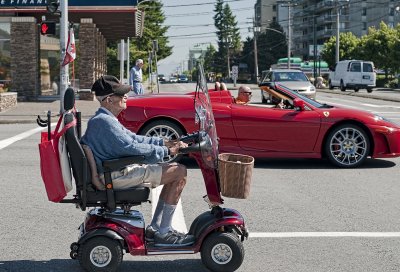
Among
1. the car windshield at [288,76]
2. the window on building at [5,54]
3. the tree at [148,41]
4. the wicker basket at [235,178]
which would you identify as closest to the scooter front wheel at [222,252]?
the wicker basket at [235,178]

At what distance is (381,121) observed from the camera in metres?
10.1

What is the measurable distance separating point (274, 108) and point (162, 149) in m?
5.34

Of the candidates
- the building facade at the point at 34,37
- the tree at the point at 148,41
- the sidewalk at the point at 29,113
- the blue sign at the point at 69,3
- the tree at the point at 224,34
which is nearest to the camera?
the sidewalk at the point at 29,113

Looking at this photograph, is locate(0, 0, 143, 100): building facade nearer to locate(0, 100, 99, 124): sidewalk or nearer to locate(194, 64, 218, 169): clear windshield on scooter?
locate(0, 100, 99, 124): sidewalk

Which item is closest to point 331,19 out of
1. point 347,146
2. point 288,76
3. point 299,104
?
point 288,76

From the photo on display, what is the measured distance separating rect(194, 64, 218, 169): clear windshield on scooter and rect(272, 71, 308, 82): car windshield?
84.2 ft

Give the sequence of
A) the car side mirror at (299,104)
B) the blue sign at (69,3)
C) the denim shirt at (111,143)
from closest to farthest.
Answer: the denim shirt at (111,143) → the car side mirror at (299,104) → the blue sign at (69,3)

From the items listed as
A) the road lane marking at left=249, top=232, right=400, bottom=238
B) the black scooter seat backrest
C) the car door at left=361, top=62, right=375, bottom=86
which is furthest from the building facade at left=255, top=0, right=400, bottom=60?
the black scooter seat backrest

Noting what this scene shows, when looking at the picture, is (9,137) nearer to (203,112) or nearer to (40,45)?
(203,112)

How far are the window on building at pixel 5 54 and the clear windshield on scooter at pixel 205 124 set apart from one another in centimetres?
2540

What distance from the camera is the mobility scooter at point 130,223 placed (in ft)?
15.5

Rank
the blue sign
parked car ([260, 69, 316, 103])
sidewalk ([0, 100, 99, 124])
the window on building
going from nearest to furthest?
sidewalk ([0, 100, 99, 124]) → the blue sign → the window on building → parked car ([260, 69, 316, 103])

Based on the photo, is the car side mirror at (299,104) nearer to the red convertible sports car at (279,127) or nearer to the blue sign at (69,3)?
the red convertible sports car at (279,127)

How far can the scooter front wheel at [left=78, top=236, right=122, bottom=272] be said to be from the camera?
470 centimetres
